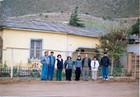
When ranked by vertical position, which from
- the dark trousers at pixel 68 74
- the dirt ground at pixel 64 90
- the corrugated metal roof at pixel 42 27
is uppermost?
the corrugated metal roof at pixel 42 27

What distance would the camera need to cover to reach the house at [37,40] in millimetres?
26105

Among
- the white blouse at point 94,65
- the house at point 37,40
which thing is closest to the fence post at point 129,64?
the house at point 37,40

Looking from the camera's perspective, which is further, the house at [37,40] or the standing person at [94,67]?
the house at [37,40]

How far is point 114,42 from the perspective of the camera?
30.0 metres

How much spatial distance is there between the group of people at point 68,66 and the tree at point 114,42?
21.9 feet

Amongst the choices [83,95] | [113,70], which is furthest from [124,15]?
[83,95]

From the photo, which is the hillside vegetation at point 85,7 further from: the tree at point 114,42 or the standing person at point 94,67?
the standing person at point 94,67

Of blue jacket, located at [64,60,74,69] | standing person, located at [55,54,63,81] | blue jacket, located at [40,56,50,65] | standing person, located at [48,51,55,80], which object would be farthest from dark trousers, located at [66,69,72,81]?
blue jacket, located at [40,56,50,65]

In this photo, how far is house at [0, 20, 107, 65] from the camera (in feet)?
85.6

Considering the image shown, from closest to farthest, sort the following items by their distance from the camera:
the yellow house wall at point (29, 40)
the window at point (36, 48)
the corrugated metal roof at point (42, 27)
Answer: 1. the yellow house wall at point (29, 40)
2. the window at point (36, 48)
3. the corrugated metal roof at point (42, 27)

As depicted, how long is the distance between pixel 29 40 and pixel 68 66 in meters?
6.27

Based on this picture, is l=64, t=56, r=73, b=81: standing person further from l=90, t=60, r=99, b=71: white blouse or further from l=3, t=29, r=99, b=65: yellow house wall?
l=3, t=29, r=99, b=65: yellow house wall

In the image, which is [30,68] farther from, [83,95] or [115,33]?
[83,95]

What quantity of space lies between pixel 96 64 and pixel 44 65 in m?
2.96
